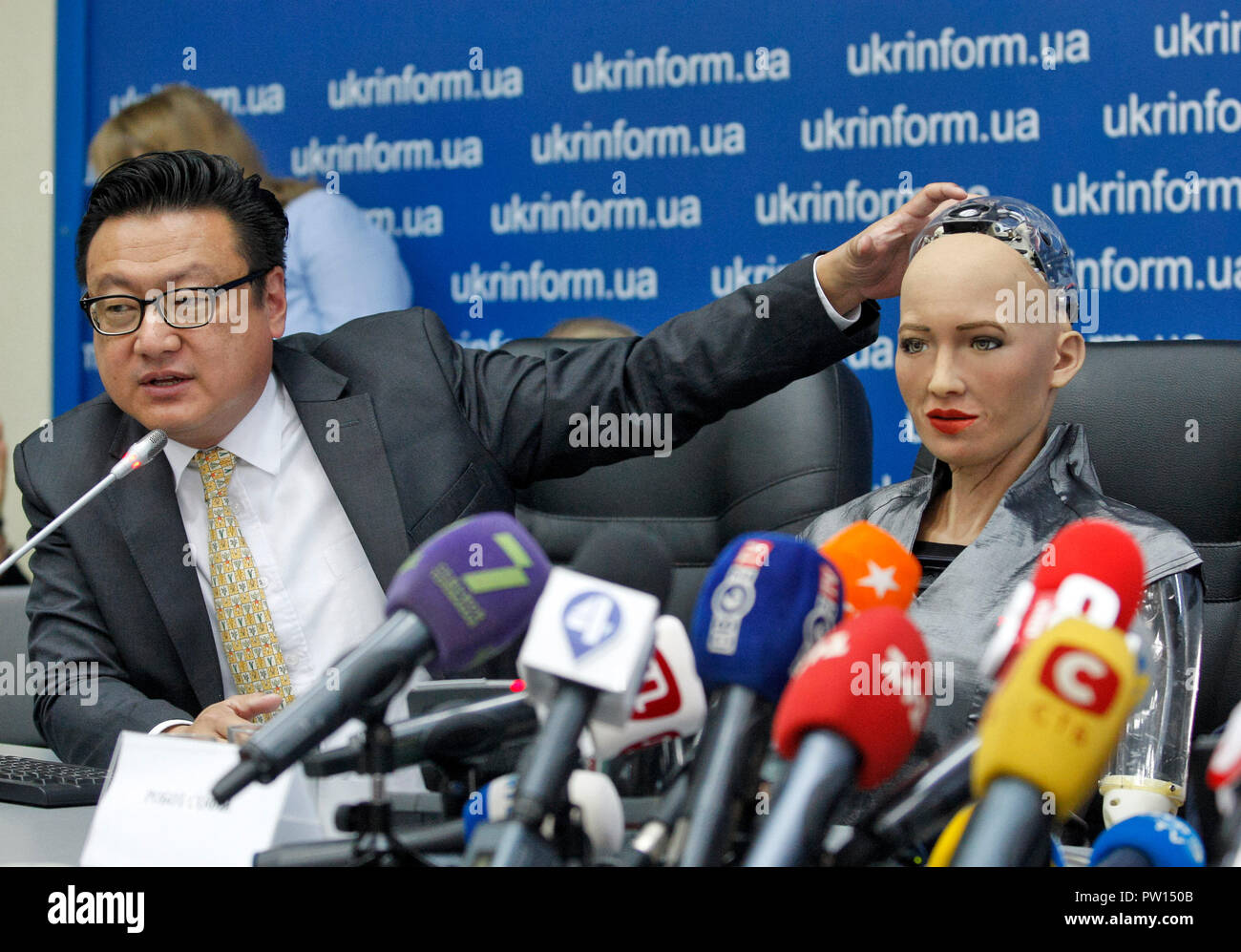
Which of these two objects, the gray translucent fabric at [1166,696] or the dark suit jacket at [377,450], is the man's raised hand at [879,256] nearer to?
the dark suit jacket at [377,450]

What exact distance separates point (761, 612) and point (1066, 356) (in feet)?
2.32

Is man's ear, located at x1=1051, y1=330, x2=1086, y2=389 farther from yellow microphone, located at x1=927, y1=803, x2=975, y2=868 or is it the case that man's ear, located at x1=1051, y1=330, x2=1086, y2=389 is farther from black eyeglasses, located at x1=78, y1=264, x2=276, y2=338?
black eyeglasses, located at x1=78, y1=264, x2=276, y2=338

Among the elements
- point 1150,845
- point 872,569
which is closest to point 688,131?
point 872,569

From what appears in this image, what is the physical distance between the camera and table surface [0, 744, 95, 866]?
93cm

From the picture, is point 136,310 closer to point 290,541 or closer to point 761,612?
point 290,541

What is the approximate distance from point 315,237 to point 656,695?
228 cm

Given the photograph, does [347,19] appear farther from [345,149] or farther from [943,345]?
[943,345]

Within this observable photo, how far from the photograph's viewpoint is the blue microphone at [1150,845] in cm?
55

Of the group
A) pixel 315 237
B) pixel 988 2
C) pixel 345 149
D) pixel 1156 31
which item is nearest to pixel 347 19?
pixel 345 149

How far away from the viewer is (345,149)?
291 cm

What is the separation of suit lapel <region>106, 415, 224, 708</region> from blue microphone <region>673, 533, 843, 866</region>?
986 mm

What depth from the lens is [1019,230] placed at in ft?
3.86

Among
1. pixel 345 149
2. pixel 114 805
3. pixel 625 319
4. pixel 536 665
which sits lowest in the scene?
pixel 114 805

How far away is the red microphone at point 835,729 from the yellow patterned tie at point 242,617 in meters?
1.02
